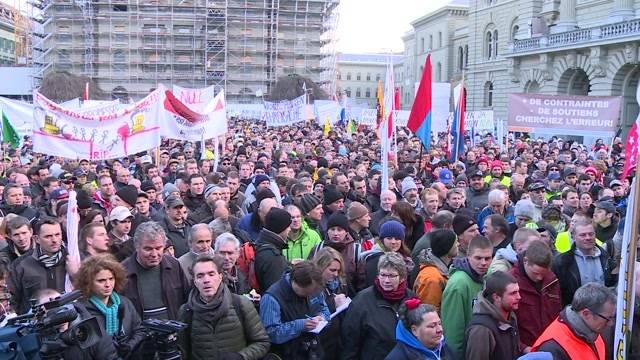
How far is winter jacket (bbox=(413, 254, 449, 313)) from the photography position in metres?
Result: 4.77

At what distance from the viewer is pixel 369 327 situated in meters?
4.36

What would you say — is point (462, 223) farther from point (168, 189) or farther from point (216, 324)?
point (168, 189)

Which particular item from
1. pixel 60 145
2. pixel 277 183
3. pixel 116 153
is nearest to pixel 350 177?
pixel 277 183

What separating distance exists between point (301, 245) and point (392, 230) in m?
0.87

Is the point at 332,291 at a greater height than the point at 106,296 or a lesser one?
lesser

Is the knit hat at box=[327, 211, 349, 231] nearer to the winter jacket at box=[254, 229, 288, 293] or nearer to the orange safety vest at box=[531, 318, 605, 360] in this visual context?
the winter jacket at box=[254, 229, 288, 293]

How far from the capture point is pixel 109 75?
54750 millimetres

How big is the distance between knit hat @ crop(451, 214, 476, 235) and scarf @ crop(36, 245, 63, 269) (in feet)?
10.2

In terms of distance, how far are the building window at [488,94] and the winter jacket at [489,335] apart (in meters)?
45.0

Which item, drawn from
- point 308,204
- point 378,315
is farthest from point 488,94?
point 378,315

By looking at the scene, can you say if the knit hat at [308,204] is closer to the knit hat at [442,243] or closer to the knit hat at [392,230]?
the knit hat at [392,230]

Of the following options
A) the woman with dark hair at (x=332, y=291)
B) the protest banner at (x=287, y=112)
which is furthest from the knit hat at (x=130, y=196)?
the protest banner at (x=287, y=112)

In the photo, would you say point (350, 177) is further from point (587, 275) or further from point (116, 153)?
point (587, 275)

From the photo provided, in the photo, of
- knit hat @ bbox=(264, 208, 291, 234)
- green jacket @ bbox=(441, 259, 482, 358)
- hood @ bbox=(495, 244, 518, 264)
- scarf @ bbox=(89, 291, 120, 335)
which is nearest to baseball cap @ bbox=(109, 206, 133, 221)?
knit hat @ bbox=(264, 208, 291, 234)
